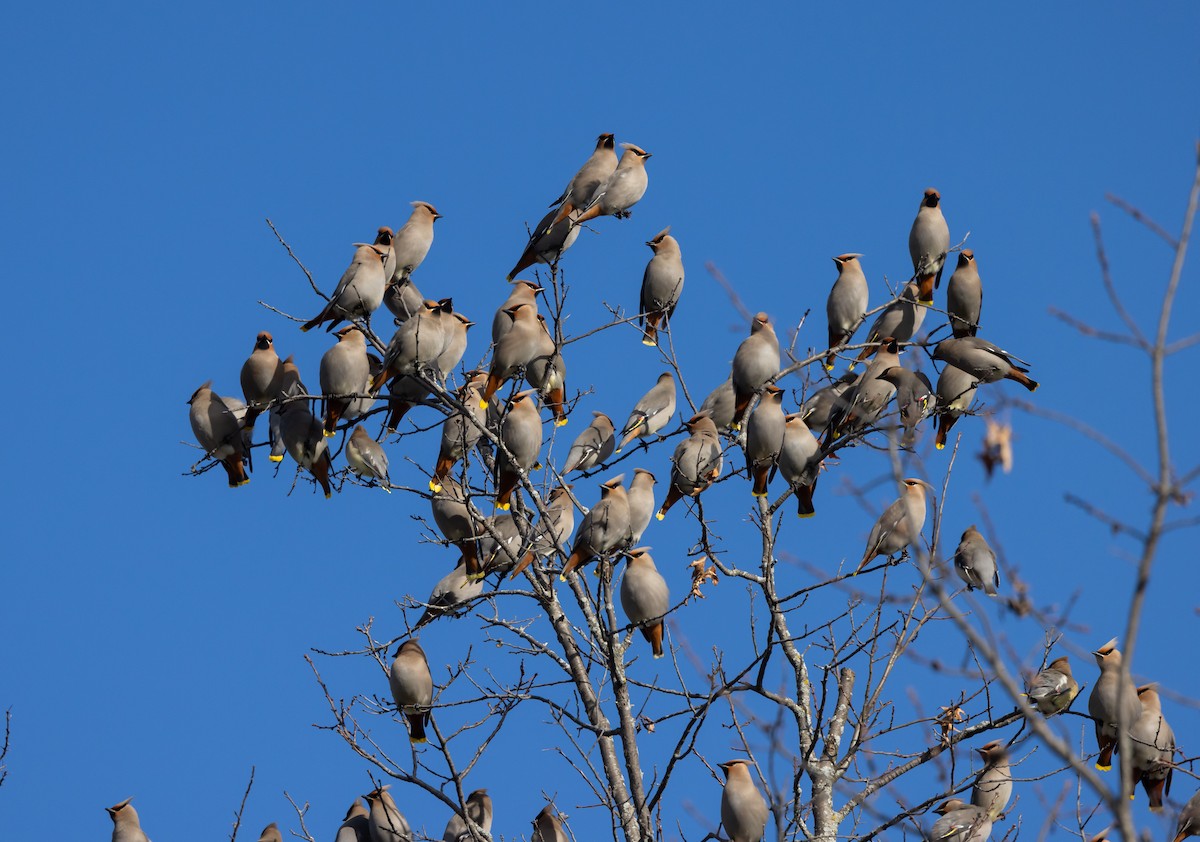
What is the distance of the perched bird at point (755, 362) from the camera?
8.09 meters

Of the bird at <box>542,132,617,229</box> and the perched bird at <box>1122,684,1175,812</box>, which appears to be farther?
the bird at <box>542,132,617,229</box>

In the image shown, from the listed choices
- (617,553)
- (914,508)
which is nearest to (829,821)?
(617,553)

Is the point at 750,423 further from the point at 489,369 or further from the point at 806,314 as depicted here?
the point at 489,369

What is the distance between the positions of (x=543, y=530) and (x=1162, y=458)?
17.2ft

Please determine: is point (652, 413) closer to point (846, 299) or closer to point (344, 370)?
point (846, 299)

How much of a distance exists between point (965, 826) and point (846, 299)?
3.10 meters

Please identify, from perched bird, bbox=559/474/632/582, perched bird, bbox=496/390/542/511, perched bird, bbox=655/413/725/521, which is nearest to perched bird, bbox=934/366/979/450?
perched bird, bbox=655/413/725/521

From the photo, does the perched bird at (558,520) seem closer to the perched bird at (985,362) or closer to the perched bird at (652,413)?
the perched bird at (652,413)

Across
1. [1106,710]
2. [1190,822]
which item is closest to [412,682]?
[1106,710]

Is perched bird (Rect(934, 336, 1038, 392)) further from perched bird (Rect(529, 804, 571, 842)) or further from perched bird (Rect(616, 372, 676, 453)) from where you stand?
perched bird (Rect(529, 804, 571, 842))

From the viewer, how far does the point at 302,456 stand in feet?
26.0

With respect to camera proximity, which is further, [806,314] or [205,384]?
[205,384]

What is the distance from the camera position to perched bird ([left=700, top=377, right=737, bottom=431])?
8539 mm

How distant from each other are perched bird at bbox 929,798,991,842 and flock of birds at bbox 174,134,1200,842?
1 centimetres
